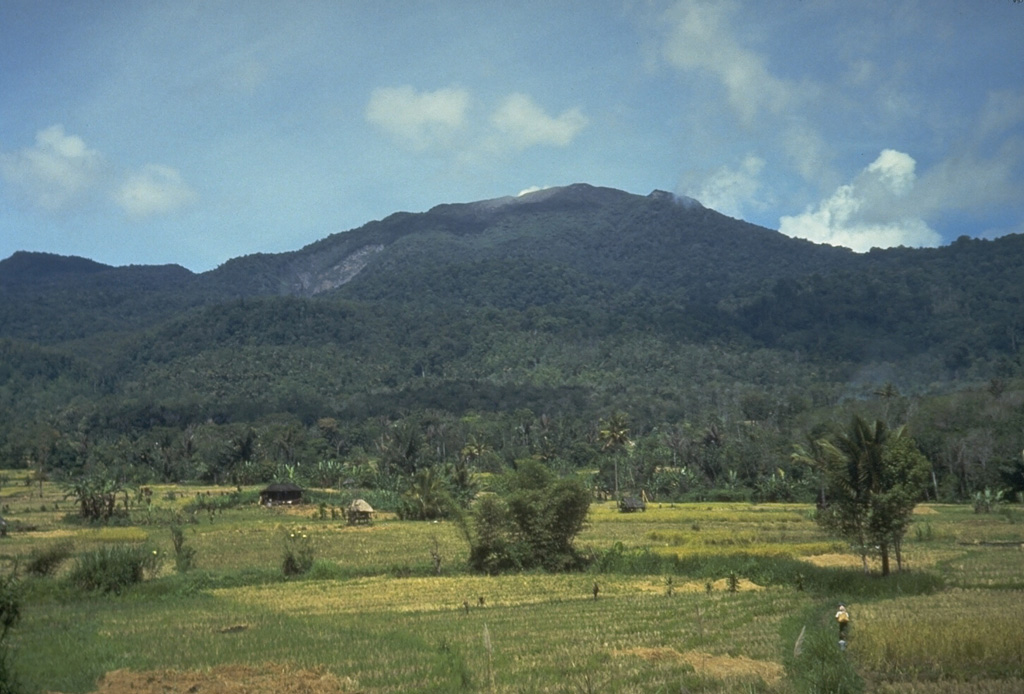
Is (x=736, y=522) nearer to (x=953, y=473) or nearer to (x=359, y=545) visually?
(x=359, y=545)

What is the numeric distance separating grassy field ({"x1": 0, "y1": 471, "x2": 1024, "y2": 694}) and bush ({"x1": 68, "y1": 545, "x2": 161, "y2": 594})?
1.79 ft

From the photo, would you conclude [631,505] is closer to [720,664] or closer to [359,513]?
[359,513]

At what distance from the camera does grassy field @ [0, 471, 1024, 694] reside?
1678 cm

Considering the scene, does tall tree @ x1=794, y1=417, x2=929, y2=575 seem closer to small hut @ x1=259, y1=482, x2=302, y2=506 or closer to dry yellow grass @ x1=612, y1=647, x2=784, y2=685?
dry yellow grass @ x1=612, y1=647, x2=784, y2=685

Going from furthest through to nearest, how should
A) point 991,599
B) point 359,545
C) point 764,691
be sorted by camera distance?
point 359,545, point 991,599, point 764,691

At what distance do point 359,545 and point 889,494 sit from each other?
29.1 meters

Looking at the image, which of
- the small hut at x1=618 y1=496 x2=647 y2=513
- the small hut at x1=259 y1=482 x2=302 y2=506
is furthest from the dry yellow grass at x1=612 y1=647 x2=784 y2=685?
the small hut at x1=259 y1=482 x2=302 y2=506

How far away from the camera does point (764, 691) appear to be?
1541cm

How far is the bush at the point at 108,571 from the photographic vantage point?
31359mm

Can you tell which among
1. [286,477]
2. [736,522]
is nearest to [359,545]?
[736,522]

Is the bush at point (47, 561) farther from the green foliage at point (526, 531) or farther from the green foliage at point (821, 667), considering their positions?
the green foliage at point (821, 667)

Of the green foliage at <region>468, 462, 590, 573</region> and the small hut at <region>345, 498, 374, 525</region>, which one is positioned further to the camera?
the small hut at <region>345, 498, 374, 525</region>

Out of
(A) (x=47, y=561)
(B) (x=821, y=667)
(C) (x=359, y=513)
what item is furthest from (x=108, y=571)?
(C) (x=359, y=513)

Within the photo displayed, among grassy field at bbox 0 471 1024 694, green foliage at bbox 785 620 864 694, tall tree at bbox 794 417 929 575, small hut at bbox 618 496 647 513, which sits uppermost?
tall tree at bbox 794 417 929 575
